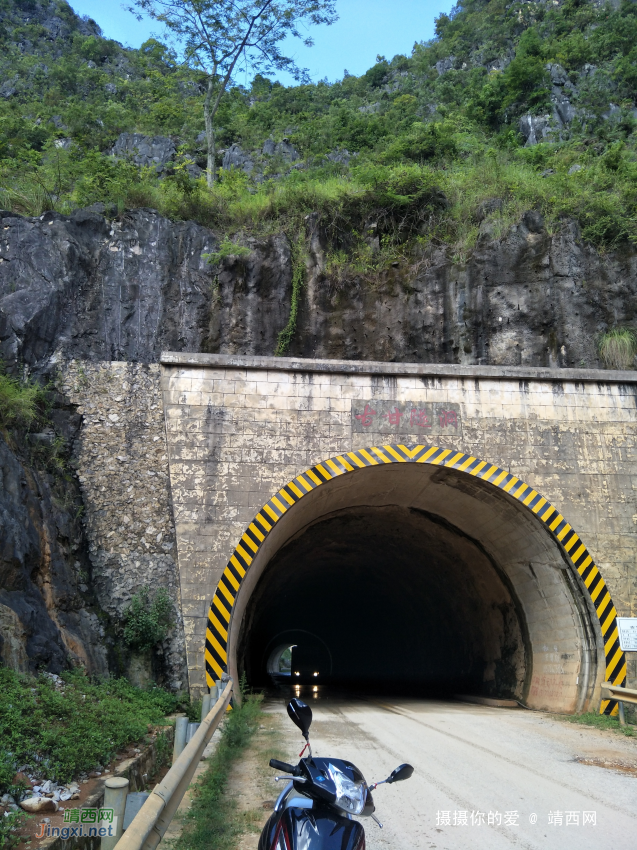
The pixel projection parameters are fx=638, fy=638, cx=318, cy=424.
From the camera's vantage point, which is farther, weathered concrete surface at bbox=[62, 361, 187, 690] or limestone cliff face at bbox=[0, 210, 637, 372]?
limestone cliff face at bbox=[0, 210, 637, 372]

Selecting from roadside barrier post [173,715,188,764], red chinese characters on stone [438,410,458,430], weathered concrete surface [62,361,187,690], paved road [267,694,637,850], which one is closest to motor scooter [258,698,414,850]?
paved road [267,694,637,850]

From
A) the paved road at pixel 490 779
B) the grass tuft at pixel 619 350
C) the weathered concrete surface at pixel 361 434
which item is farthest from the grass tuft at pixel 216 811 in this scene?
the grass tuft at pixel 619 350

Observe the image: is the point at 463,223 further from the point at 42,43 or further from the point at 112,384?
the point at 42,43

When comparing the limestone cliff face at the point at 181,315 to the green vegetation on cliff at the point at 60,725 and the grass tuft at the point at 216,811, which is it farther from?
the grass tuft at the point at 216,811

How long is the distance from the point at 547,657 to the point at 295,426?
5.25 meters

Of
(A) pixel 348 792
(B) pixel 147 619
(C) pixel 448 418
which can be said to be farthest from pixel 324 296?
(A) pixel 348 792

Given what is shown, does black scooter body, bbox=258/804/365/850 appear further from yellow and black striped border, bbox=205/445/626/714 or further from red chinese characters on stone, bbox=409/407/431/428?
red chinese characters on stone, bbox=409/407/431/428

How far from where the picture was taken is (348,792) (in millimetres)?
2580

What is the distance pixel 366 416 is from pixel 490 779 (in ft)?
17.4

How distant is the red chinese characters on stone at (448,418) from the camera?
9359 mm

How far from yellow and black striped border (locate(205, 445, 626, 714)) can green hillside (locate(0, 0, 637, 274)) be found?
4.58 m

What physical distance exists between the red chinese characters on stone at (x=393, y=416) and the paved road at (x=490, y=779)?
398 centimetres

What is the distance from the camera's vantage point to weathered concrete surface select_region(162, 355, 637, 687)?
8.68 metres

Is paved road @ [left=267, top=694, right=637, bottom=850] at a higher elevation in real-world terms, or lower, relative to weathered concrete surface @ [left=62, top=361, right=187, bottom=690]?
lower
